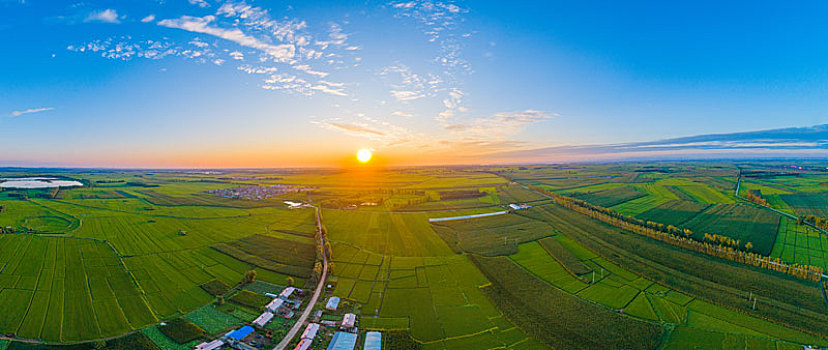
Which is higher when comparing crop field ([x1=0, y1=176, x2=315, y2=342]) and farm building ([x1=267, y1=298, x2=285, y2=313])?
crop field ([x1=0, y1=176, x2=315, y2=342])

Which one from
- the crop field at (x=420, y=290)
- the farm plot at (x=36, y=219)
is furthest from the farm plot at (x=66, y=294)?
the crop field at (x=420, y=290)

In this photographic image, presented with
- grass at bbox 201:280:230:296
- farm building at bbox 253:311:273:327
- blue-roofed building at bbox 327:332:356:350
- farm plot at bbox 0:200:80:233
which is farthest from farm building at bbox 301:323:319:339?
farm plot at bbox 0:200:80:233

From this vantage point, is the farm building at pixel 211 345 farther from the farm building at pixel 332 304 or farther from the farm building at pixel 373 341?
the farm building at pixel 373 341

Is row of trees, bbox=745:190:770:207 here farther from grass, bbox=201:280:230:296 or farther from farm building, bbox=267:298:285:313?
grass, bbox=201:280:230:296

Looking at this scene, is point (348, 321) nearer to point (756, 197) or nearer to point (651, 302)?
point (651, 302)

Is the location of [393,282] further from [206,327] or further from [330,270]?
[206,327]

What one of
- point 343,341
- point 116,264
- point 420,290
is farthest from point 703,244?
point 116,264
